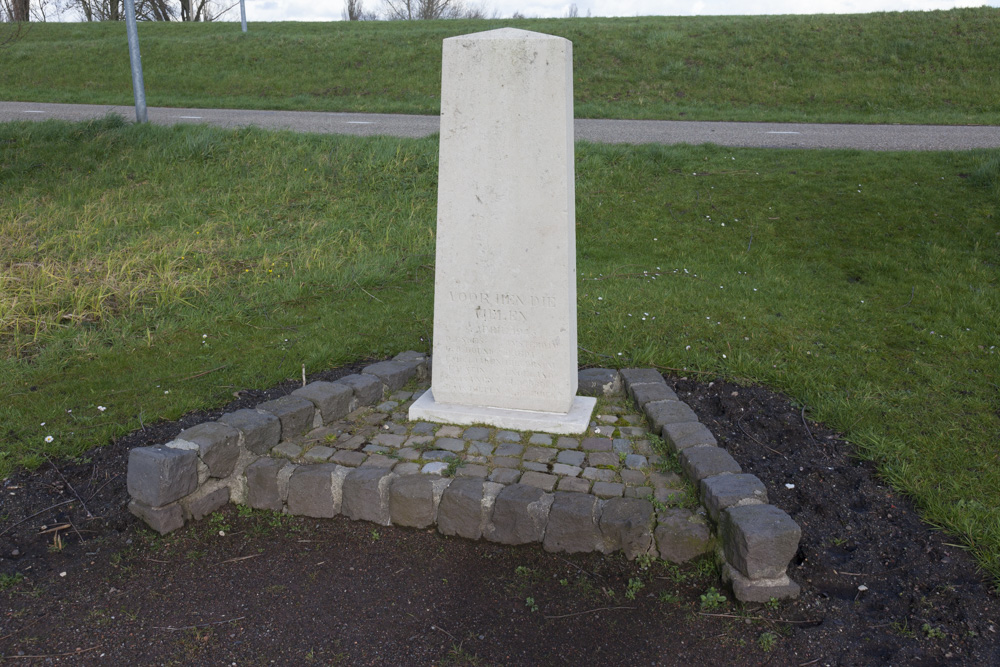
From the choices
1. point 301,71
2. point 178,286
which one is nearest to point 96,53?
point 301,71

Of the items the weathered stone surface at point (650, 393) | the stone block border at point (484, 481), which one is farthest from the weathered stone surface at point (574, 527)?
the weathered stone surface at point (650, 393)

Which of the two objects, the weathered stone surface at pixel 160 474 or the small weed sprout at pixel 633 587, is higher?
the weathered stone surface at pixel 160 474

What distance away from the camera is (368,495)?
3.58 meters

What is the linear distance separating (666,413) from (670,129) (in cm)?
856

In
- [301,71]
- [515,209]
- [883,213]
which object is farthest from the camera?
[301,71]

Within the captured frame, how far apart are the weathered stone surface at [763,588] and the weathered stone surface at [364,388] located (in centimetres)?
234

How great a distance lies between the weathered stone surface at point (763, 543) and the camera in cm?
297

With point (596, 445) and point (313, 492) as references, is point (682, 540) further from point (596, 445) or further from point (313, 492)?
point (313, 492)

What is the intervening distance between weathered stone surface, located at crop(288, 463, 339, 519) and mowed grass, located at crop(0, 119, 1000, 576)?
1205 millimetres

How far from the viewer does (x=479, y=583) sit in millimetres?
3197

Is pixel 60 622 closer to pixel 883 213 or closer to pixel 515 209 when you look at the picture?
pixel 515 209

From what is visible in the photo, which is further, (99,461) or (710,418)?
(710,418)

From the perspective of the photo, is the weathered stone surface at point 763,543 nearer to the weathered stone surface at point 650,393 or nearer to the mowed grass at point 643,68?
the weathered stone surface at point 650,393

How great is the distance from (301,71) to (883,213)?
1445 cm
